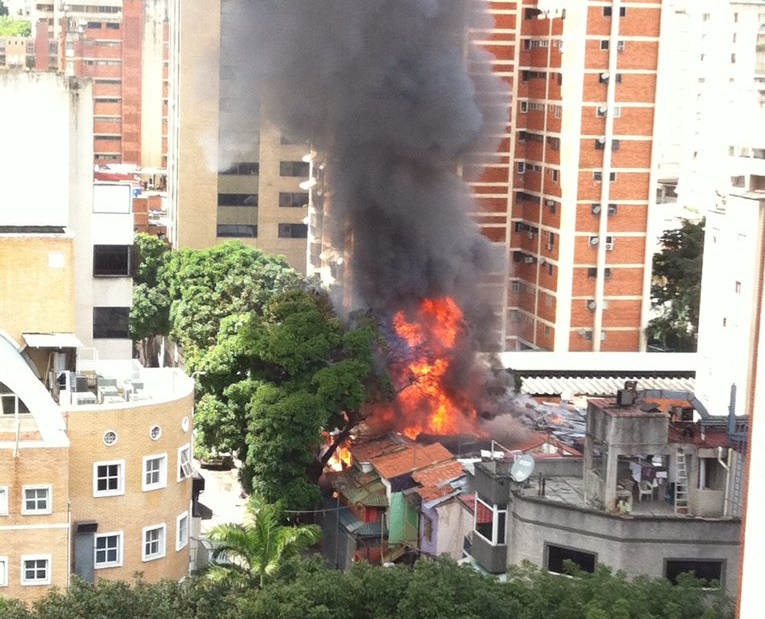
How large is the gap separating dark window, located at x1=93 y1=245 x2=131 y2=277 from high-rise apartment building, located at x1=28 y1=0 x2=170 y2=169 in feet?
163

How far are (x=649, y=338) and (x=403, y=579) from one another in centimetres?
3548

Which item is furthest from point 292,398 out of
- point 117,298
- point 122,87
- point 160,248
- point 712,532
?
point 122,87

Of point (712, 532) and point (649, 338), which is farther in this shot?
point (649, 338)

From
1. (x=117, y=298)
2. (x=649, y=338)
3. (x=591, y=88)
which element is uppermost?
(x=591, y=88)

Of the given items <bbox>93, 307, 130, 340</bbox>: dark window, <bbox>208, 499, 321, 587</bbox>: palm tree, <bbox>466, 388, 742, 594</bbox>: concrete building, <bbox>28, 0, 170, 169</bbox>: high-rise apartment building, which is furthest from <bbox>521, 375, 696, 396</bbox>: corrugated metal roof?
<bbox>28, 0, 170, 169</bbox>: high-rise apartment building

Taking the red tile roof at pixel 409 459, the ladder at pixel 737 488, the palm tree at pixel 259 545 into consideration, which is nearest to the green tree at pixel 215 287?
the red tile roof at pixel 409 459

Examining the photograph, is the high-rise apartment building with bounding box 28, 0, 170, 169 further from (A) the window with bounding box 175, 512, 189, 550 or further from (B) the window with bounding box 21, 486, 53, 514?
(B) the window with bounding box 21, 486, 53, 514

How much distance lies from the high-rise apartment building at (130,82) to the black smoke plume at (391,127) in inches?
1399

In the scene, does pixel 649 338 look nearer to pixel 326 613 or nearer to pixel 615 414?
pixel 615 414

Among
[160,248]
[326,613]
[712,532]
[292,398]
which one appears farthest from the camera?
[160,248]

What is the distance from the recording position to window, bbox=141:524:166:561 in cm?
2652

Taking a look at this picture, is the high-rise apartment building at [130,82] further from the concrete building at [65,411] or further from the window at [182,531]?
the window at [182,531]

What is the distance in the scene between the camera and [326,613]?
68.6ft

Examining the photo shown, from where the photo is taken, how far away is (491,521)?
25969 mm
